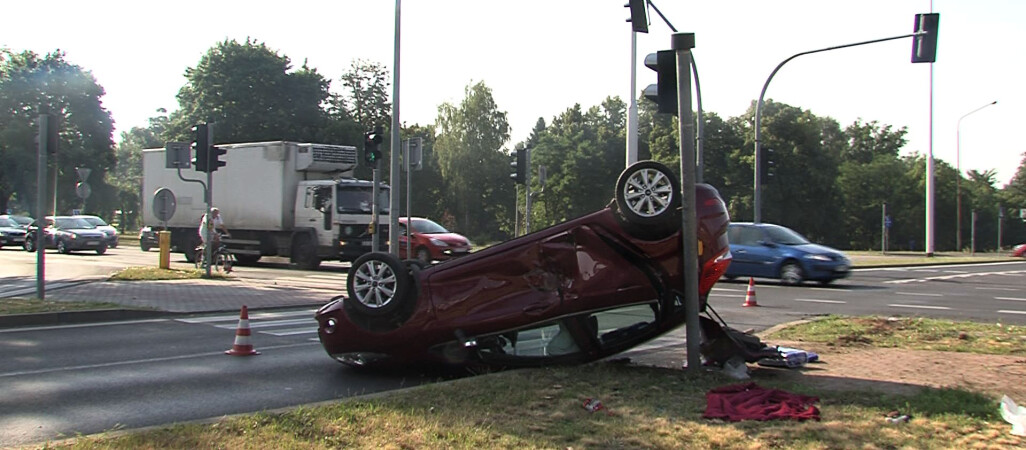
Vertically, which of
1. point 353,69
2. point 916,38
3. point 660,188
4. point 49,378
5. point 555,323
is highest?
point 353,69

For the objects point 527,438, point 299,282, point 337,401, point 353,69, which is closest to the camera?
point 527,438

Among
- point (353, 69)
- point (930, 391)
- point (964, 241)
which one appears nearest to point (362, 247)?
point (930, 391)

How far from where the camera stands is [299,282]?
1934cm

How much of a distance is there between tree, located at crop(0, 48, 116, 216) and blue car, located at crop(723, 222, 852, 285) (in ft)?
165

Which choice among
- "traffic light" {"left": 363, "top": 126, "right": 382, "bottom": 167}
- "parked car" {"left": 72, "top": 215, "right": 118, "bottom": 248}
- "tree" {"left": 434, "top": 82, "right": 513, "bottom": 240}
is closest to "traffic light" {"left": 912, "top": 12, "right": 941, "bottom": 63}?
"traffic light" {"left": 363, "top": 126, "right": 382, "bottom": 167}

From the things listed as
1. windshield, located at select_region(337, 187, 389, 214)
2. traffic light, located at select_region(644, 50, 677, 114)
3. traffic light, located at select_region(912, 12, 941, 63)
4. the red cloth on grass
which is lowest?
the red cloth on grass

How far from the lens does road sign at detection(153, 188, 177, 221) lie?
20312 mm

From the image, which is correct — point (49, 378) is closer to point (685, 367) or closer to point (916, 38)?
point (685, 367)

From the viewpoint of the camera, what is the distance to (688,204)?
22.6ft

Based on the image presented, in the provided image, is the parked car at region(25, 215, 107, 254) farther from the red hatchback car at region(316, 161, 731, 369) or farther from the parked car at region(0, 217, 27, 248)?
the red hatchback car at region(316, 161, 731, 369)

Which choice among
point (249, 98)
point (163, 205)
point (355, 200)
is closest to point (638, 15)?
point (355, 200)

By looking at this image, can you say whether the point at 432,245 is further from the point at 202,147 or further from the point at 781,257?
the point at 781,257

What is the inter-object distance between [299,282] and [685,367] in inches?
533

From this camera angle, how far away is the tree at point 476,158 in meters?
73.8
